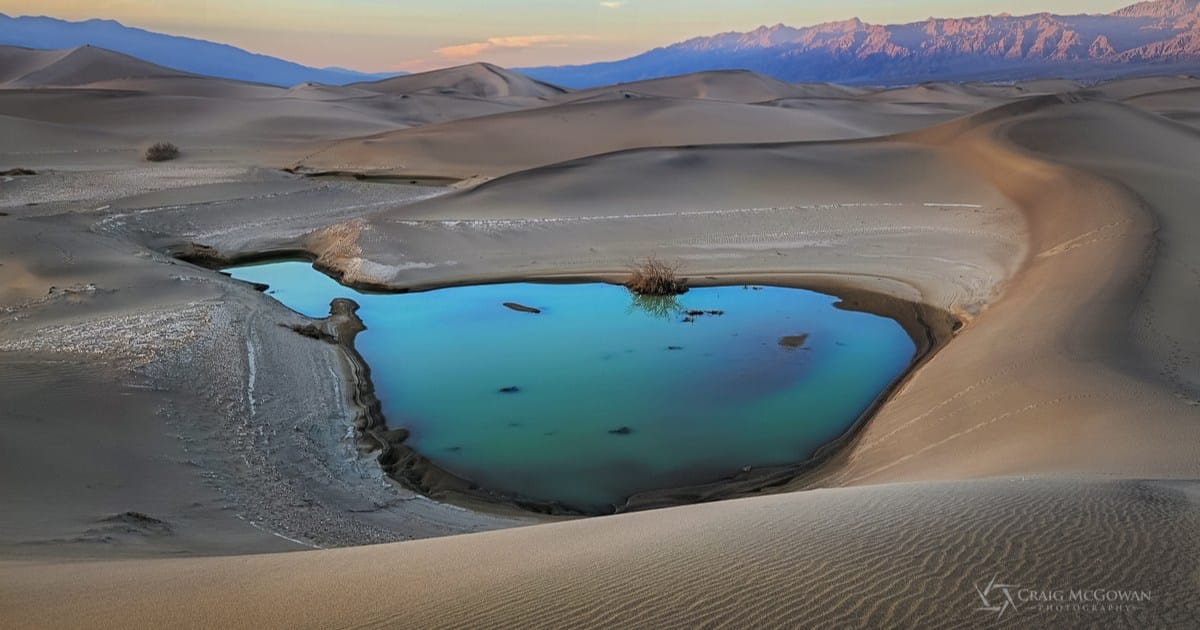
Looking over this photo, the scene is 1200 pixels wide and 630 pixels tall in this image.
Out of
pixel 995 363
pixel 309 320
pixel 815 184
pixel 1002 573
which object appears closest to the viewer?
pixel 1002 573

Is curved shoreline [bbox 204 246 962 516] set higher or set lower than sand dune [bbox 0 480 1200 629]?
lower

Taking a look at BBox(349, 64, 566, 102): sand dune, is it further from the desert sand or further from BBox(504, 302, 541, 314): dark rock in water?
BBox(504, 302, 541, 314): dark rock in water

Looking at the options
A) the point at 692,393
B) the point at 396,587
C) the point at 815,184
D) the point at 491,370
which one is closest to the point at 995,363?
the point at 692,393

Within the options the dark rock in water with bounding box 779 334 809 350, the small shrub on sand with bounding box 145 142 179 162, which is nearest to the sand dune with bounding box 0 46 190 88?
the small shrub on sand with bounding box 145 142 179 162

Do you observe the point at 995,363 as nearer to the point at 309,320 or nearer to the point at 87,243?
the point at 309,320

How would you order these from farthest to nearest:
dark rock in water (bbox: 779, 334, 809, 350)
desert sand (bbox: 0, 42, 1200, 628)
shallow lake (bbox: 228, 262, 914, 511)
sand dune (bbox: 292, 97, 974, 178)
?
sand dune (bbox: 292, 97, 974, 178) → dark rock in water (bbox: 779, 334, 809, 350) → shallow lake (bbox: 228, 262, 914, 511) → desert sand (bbox: 0, 42, 1200, 628)
